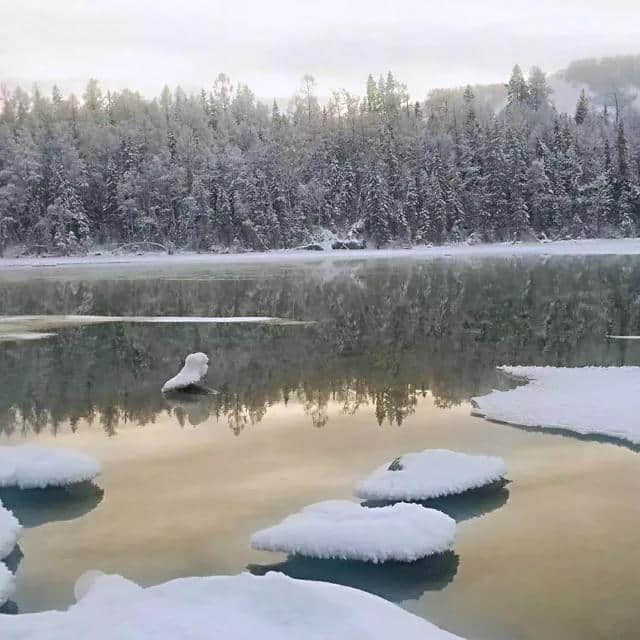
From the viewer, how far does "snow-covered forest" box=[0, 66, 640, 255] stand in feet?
257

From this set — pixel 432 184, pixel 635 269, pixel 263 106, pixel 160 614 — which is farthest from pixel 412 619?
pixel 263 106

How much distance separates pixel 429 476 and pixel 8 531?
12.3 ft

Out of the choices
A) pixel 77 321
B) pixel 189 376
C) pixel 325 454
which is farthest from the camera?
pixel 77 321

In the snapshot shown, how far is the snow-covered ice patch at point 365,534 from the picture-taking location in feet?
19.7

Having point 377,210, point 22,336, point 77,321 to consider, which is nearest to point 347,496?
point 22,336

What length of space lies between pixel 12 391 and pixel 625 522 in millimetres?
9908

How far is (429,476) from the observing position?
7.62 m

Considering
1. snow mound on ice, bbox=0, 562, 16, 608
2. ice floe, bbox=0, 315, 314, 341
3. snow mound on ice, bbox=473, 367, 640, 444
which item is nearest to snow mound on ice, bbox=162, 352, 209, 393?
snow mound on ice, bbox=473, 367, 640, 444

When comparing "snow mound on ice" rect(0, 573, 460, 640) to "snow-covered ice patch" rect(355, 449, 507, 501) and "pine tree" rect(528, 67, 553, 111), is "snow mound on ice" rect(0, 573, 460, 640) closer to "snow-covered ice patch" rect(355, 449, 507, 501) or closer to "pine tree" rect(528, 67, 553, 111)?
"snow-covered ice patch" rect(355, 449, 507, 501)

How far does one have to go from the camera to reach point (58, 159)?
81.3 meters

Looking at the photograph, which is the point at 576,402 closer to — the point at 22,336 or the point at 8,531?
the point at 8,531

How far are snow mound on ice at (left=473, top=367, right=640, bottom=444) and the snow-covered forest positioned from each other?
6580 centimetres

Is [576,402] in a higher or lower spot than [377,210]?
lower

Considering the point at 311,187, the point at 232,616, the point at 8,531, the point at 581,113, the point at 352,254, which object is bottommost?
the point at 8,531
